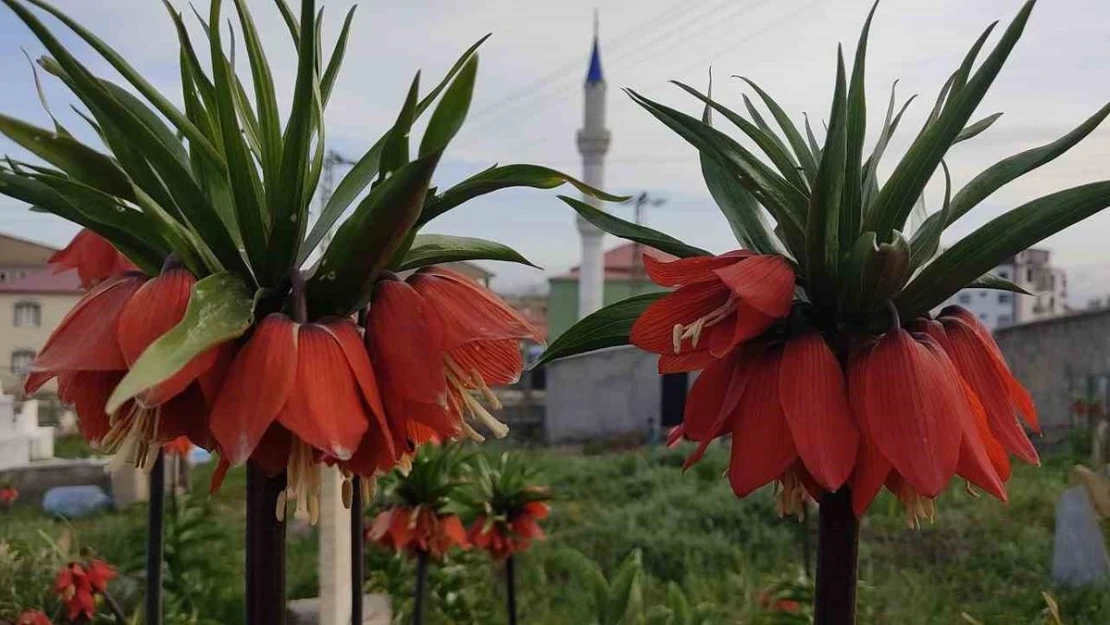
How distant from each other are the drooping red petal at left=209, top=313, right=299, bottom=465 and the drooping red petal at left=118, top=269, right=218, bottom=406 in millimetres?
20

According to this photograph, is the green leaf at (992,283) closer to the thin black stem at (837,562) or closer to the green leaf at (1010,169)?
the green leaf at (1010,169)

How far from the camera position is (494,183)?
0.61 meters

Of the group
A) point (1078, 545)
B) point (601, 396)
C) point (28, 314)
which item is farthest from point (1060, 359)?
point (28, 314)

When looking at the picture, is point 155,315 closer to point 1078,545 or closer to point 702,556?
point 1078,545

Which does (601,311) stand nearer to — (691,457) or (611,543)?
(691,457)

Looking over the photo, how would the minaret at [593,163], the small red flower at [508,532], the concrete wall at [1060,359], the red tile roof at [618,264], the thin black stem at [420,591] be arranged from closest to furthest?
1. the thin black stem at [420,591]
2. the small red flower at [508,532]
3. the concrete wall at [1060,359]
4. the minaret at [593,163]
5. the red tile roof at [618,264]

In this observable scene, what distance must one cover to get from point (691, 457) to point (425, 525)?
130cm

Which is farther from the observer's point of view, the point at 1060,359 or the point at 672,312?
the point at 1060,359

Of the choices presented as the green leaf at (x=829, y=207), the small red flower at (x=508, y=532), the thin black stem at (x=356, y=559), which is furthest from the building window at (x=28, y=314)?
the green leaf at (x=829, y=207)

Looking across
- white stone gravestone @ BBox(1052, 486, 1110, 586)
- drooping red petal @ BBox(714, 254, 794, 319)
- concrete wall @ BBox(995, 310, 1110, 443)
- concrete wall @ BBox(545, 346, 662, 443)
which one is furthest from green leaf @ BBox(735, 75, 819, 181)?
concrete wall @ BBox(545, 346, 662, 443)

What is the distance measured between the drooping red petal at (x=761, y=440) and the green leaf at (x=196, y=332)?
0.32 m

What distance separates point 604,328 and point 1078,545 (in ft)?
10.5

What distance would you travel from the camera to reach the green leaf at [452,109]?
0.56m

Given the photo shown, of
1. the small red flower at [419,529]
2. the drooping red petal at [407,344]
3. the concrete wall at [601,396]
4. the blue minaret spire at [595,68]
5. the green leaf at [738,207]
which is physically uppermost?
the blue minaret spire at [595,68]
